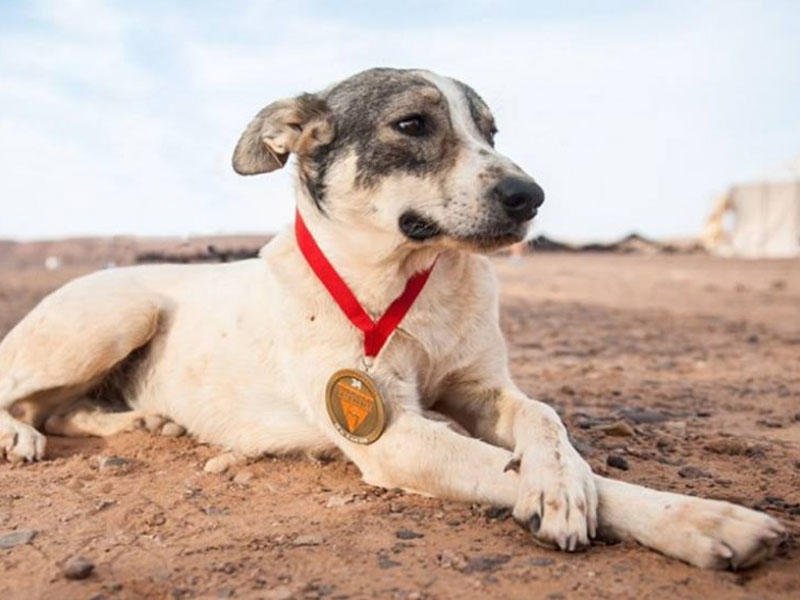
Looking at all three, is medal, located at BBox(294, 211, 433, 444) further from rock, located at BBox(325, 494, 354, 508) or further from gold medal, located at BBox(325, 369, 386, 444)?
rock, located at BBox(325, 494, 354, 508)

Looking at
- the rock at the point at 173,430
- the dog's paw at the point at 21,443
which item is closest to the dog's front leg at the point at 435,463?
the rock at the point at 173,430

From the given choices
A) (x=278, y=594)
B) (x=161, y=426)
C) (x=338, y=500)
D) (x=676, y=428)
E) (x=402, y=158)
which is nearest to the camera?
(x=278, y=594)

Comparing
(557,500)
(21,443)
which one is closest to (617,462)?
(557,500)

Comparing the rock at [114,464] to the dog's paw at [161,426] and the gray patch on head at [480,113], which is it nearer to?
the dog's paw at [161,426]

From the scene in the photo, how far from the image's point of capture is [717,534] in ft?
8.73

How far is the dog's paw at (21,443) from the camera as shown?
438 centimetres

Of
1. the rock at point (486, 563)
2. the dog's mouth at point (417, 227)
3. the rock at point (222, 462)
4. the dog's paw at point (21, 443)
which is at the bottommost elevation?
the dog's paw at point (21, 443)

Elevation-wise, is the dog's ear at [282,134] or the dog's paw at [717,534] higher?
the dog's ear at [282,134]

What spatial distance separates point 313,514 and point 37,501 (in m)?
1.11

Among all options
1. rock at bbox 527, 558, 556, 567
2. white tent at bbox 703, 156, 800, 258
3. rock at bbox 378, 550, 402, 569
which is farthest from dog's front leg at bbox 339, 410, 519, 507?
white tent at bbox 703, 156, 800, 258

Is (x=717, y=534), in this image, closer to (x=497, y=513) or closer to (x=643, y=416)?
(x=497, y=513)

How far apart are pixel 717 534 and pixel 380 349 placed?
4.93 feet

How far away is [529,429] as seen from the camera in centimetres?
335

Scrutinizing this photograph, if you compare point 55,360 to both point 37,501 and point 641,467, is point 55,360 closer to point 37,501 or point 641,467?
point 37,501
